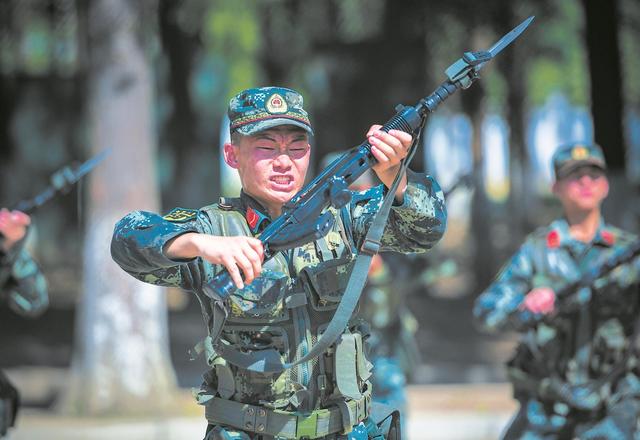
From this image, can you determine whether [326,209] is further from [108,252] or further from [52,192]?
[108,252]

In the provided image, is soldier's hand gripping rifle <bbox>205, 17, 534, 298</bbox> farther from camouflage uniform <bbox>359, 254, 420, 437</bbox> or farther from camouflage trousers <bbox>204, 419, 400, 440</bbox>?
camouflage uniform <bbox>359, 254, 420, 437</bbox>

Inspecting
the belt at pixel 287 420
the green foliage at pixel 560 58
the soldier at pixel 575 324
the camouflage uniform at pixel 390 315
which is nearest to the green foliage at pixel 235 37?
the green foliage at pixel 560 58

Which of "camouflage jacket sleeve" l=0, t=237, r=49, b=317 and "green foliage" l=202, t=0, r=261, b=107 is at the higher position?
"green foliage" l=202, t=0, r=261, b=107

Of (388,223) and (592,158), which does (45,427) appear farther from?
(388,223)

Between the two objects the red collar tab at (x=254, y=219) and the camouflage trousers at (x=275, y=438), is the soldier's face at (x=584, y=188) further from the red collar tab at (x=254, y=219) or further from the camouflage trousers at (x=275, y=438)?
the red collar tab at (x=254, y=219)

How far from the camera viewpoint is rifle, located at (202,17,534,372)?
356 cm

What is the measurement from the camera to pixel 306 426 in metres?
3.75

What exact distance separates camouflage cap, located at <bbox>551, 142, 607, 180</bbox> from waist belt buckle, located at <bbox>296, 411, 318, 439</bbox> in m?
2.98

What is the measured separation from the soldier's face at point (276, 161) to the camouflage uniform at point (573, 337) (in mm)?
2381

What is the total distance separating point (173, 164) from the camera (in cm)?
2202

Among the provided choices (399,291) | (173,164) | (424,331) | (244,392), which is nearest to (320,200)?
(244,392)

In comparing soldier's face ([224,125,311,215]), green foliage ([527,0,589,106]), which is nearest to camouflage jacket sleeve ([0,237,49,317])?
soldier's face ([224,125,311,215])

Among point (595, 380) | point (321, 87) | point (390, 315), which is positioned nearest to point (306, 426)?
point (595, 380)

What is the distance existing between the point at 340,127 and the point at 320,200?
47.7 feet
